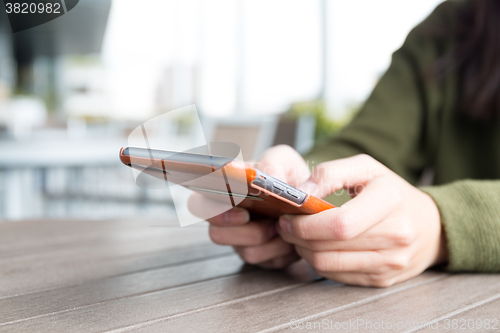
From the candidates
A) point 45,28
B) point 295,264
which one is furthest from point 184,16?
point 295,264

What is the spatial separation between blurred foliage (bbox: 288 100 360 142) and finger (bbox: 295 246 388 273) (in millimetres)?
3777

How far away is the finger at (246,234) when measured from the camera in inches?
15.0

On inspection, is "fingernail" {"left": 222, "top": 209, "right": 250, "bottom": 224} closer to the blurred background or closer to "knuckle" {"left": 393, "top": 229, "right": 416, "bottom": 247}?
"knuckle" {"left": 393, "top": 229, "right": 416, "bottom": 247}

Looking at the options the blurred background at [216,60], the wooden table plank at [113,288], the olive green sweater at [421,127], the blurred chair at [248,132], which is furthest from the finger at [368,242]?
the blurred background at [216,60]

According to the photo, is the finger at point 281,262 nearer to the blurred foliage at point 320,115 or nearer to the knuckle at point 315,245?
the knuckle at point 315,245

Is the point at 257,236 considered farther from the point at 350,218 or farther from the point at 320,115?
the point at 320,115

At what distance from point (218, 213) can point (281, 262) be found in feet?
0.26

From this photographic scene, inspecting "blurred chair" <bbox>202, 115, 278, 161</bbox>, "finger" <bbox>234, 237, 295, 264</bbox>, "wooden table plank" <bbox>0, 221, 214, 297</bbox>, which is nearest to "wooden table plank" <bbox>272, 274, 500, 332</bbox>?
"finger" <bbox>234, 237, 295, 264</bbox>

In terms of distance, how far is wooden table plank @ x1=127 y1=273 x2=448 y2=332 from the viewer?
259 mm

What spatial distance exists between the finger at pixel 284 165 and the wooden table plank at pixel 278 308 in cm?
11

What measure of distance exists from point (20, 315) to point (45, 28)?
147 inches

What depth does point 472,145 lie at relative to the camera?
748 mm

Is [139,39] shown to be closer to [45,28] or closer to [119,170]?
[45,28]

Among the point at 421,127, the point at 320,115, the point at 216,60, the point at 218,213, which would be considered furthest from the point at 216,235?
the point at 216,60
